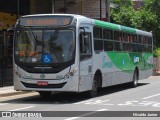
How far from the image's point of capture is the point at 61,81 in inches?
651

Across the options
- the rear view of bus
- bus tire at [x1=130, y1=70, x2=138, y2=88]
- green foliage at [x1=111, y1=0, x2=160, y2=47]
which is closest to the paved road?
the rear view of bus

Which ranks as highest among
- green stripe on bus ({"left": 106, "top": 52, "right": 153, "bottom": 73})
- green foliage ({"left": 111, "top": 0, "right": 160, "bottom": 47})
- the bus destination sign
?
green foliage ({"left": 111, "top": 0, "right": 160, "bottom": 47})

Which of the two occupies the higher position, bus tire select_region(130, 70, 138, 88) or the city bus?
the city bus

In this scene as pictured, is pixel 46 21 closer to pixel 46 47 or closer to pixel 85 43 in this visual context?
pixel 46 47

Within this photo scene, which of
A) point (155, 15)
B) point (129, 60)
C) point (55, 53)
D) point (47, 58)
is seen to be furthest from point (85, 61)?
point (155, 15)

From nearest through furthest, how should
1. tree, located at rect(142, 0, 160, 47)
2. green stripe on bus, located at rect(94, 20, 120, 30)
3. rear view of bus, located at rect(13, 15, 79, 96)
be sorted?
rear view of bus, located at rect(13, 15, 79, 96)
green stripe on bus, located at rect(94, 20, 120, 30)
tree, located at rect(142, 0, 160, 47)

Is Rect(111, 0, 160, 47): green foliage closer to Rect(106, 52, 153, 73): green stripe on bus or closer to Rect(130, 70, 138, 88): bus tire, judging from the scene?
Rect(106, 52, 153, 73): green stripe on bus

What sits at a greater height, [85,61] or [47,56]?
[47,56]

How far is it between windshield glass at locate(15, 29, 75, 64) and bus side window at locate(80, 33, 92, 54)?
43cm

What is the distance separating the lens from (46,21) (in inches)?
669

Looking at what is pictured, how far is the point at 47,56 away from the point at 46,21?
4.19ft

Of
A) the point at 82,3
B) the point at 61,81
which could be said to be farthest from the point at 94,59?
the point at 82,3

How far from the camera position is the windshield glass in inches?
655

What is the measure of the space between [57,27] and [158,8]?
3119cm
